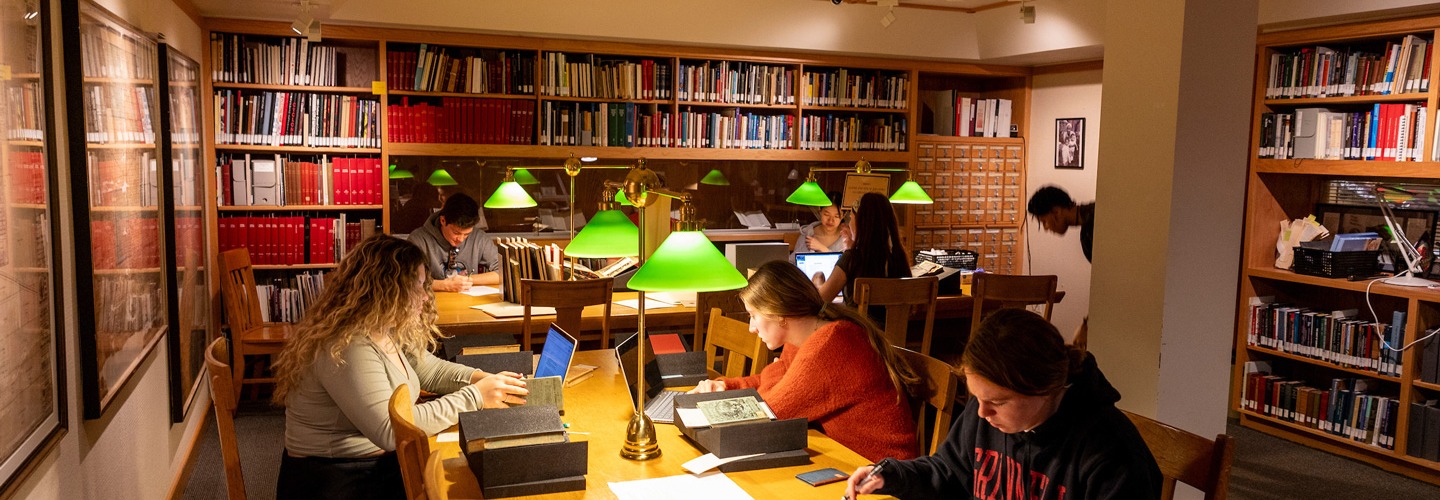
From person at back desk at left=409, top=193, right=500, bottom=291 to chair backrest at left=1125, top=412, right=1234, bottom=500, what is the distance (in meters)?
3.89

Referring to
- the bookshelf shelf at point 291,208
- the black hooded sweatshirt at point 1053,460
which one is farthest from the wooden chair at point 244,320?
the black hooded sweatshirt at point 1053,460

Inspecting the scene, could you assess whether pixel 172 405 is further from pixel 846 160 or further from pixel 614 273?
pixel 846 160

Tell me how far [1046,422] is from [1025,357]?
19 centimetres

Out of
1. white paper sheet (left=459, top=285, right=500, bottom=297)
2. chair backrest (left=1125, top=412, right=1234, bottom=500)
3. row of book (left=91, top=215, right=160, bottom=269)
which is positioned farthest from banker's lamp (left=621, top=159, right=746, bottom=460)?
white paper sheet (left=459, top=285, right=500, bottom=297)

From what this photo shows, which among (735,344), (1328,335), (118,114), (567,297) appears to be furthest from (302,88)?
(1328,335)

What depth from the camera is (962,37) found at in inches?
273

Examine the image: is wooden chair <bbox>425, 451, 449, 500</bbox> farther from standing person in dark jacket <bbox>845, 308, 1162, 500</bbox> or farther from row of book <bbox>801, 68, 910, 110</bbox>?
row of book <bbox>801, 68, 910, 110</bbox>

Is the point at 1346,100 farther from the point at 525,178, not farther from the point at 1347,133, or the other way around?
the point at 525,178

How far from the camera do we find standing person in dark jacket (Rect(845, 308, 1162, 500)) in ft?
6.42

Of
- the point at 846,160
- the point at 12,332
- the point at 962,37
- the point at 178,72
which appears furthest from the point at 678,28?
the point at 12,332

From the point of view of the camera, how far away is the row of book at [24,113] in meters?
1.99

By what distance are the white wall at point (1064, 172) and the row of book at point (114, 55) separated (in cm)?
563

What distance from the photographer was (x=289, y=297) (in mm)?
5867

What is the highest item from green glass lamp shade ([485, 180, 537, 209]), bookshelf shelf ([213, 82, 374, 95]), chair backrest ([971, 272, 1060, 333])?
bookshelf shelf ([213, 82, 374, 95])
